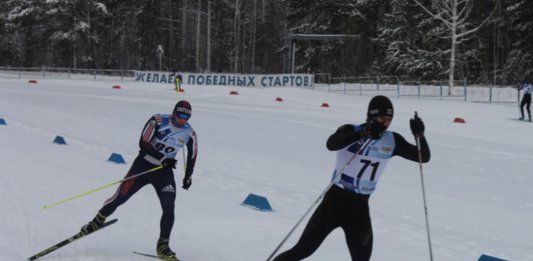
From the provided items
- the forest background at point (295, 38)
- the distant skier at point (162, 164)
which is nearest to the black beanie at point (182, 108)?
the distant skier at point (162, 164)

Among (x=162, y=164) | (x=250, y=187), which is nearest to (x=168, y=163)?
(x=162, y=164)

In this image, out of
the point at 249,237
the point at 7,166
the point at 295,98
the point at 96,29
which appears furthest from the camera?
the point at 96,29

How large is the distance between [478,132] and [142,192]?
501 inches

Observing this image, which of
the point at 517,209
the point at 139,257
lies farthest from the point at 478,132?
the point at 139,257

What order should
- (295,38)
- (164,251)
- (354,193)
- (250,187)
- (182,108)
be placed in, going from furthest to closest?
1. (295,38)
2. (250,187)
3. (164,251)
4. (182,108)
5. (354,193)

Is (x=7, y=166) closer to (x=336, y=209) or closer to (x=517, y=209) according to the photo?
(x=336, y=209)

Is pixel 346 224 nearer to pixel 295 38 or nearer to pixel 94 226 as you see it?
pixel 94 226

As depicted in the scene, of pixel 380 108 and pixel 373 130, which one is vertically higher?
pixel 380 108

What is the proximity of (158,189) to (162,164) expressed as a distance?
0.26m

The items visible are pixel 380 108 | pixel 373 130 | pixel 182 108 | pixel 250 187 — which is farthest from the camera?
pixel 250 187

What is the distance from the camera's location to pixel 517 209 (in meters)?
9.12

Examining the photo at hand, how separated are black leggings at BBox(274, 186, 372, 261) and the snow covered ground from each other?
1915 mm

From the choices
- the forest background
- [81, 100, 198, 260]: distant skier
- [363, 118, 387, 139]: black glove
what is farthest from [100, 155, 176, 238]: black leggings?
the forest background

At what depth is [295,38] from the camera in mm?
34469
